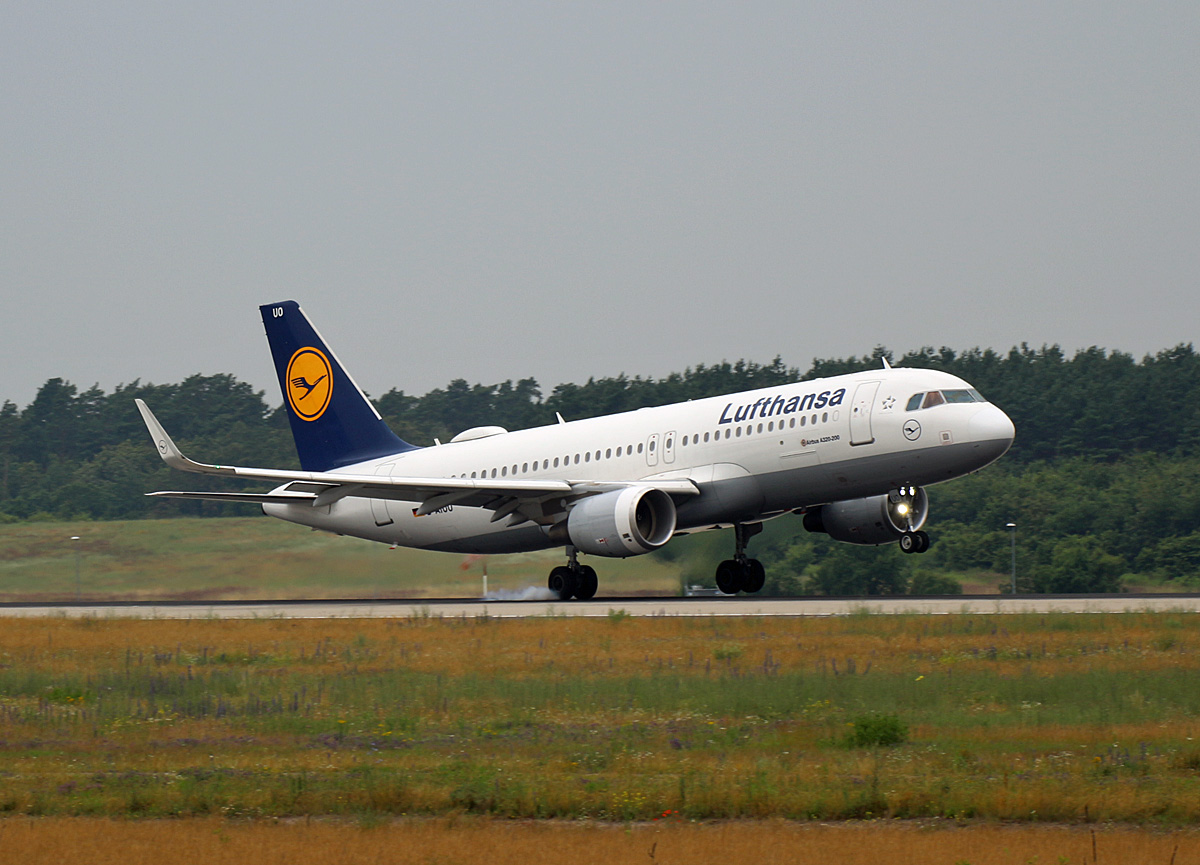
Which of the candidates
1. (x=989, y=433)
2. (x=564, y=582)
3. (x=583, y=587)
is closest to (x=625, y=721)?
(x=989, y=433)

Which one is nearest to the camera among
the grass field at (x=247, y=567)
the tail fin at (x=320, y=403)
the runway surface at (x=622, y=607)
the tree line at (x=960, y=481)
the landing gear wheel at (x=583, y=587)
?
the runway surface at (x=622, y=607)

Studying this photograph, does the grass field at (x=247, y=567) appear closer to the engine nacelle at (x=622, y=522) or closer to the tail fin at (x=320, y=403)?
the tail fin at (x=320, y=403)

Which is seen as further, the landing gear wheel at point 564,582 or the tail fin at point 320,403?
the tail fin at point 320,403

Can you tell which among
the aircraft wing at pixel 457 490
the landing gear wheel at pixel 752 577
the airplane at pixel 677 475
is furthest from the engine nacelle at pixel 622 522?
the landing gear wheel at pixel 752 577

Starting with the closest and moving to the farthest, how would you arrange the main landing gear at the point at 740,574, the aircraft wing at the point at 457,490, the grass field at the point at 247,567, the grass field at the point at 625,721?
the grass field at the point at 625,721 → the aircraft wing at the point at 457,490 → the main landing gear at the point at 740,574 → the grass field at the point at 247,567

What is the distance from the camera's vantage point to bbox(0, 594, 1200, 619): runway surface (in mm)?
28625

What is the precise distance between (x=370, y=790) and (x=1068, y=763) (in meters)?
6.22

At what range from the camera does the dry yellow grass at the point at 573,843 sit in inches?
404

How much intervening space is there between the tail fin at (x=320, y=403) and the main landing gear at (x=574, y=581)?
323 inches

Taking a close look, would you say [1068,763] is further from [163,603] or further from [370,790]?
[163,603]

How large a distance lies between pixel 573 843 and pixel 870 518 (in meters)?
24.2

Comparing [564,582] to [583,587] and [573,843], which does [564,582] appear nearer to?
[583,587]

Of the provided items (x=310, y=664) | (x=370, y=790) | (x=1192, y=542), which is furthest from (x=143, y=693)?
(x=1192, y=542)

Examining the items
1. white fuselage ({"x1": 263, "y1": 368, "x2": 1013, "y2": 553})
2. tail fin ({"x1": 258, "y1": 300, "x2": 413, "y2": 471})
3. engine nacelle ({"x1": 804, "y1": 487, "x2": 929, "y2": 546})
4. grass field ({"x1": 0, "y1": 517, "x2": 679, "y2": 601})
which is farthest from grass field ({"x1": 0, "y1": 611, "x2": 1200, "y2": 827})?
tail fin ({"x1": 258, "y1": 300, "x2": 413, "y2": 471})
